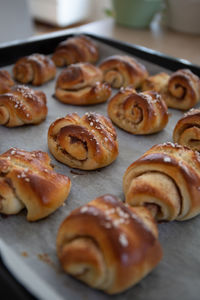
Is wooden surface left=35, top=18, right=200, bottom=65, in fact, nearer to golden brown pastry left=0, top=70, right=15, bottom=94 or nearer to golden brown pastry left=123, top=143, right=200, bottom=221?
golden brown pastry left=0, top=70, right=15, bottom=94

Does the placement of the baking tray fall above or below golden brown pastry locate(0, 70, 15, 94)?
below

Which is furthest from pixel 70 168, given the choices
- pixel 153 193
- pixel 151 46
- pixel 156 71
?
pixel 151 46

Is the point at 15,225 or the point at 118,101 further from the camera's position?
the point at 118,101

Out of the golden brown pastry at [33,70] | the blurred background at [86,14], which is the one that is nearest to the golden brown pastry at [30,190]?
the golden brown pastry at [33,70]

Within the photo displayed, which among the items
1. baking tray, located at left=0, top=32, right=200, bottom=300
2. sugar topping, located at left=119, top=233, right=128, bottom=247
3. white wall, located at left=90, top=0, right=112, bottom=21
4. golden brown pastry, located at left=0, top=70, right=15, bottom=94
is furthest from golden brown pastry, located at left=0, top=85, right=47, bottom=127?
white wall, located at left=90, top=0, right=112, bottom=21

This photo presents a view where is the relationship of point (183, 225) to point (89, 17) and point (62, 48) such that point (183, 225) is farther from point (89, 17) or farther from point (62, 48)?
point (89, 17)

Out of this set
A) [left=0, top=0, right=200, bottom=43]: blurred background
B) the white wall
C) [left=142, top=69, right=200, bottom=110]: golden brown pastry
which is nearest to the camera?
[left=142, top=69, right=200, bottom=110]: golden brown pastry

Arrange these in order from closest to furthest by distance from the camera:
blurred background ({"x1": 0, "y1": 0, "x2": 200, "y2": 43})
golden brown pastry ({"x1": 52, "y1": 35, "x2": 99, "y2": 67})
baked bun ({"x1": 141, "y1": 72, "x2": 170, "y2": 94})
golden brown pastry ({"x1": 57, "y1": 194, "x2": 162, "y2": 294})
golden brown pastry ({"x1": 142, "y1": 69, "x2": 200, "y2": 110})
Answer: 1. golden brown pastry ({"x1": 57, "y1": 194, "x2": 162, "y2": 294})
2. golden brown pastry ({"x1": 142, "y1": 69, "x2": 200, "y2": 110})
3. baked bun ({"x1": 141, "y1": 72, "x2": 170, "y2": 94})
4. golden brown pastry ({"x1": 52, "y1": 35, "x2": 99, "y2": 67})
5. blurred background ({"x1": 0, "y1": 0, "x2": 200, "y2": 43})

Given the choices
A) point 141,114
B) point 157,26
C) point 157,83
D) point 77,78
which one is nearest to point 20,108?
point 77,78
